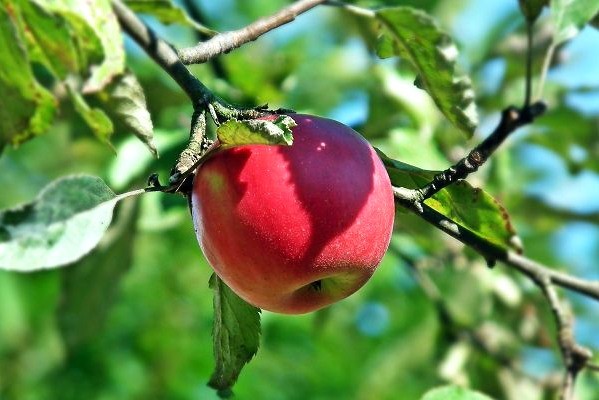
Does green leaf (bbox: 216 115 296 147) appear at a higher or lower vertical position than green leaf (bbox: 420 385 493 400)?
higher

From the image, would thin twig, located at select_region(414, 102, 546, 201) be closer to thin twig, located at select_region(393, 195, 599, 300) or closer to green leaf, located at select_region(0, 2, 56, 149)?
thin twig, located at select_region(393, 195, 599, 300)

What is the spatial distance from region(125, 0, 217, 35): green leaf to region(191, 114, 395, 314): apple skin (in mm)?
563

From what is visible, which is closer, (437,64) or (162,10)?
(437,64)

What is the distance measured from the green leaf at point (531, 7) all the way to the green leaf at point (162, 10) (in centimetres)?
53

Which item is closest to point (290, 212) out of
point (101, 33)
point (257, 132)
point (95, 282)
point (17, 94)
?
point (257, 132)

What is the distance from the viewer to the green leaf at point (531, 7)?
4.15ft

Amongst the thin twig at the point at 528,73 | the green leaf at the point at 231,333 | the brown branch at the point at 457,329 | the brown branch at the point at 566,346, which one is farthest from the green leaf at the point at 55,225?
the brown branch at the point at 457,329

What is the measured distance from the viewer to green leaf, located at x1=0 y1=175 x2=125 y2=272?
89cm

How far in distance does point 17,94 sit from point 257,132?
496 millimetres

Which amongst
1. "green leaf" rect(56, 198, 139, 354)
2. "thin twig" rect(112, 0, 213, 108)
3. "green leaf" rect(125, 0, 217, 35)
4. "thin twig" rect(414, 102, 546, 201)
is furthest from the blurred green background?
"thin twig" rect(414, 102, 546, 201)

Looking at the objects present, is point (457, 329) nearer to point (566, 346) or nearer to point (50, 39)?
point (566, 346)

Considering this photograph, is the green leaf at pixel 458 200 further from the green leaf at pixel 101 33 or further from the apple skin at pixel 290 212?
the green leaf at pixel 101 33

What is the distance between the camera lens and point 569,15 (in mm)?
1297

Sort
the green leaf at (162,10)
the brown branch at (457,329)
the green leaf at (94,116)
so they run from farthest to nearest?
the brown branch at (457,329)
the green leaf at (162,10)
the green leaf at (94,116)
